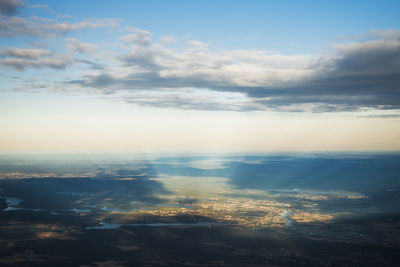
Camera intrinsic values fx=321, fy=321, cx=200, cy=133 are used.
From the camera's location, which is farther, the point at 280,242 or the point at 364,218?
the point at 364,218

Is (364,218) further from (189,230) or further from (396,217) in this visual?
(189,230)

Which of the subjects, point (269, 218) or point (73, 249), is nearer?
point (73, 249)

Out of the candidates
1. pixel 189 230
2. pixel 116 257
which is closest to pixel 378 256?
pixel 189 230

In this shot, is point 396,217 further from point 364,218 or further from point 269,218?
point 269,218

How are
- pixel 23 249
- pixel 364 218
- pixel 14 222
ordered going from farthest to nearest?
pixel 364 218, pixel 14 222, pixel 23 249

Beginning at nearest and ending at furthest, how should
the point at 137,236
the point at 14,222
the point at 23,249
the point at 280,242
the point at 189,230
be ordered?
1. the point at 23,249
2. the point at 280,242
3. the point at 137,236
4. the point at 189,230
5. the point at 14,222

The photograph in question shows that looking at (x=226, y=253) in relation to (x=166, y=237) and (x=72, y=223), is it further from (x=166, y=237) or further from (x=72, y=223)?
(x=72, y=223)

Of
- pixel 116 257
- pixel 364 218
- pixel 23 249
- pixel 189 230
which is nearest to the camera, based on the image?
pixel 116 257

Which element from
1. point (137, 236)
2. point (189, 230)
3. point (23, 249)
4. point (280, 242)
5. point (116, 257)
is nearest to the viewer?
point (116, 257)

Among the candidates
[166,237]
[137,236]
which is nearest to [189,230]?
[166,237]
